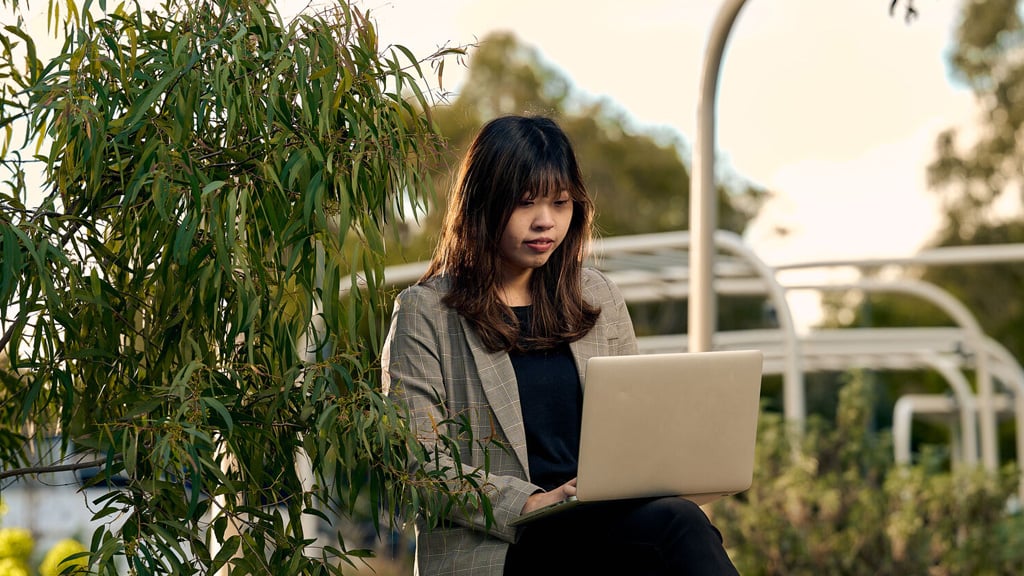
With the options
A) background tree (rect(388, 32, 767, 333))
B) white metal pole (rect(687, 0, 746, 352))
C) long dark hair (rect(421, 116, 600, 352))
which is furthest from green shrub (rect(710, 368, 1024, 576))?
background tree (rect(388, 32, 767, 333))

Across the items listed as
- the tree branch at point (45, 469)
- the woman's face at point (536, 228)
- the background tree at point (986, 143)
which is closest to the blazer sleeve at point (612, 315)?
the woman's face at point (536, 228)

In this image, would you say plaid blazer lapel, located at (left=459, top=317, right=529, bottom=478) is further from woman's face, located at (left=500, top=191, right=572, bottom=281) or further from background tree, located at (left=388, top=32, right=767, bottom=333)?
background tree, located at (left=388, top=32, right=767, bottom=333)

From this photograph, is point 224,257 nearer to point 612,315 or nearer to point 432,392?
point 432,392

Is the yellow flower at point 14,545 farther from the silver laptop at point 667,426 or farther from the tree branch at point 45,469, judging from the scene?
the silver laptop at point 667,426

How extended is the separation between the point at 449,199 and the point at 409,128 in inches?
21.8

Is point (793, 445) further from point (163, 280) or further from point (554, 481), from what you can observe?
point (163, 280)

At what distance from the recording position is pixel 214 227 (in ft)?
8.36

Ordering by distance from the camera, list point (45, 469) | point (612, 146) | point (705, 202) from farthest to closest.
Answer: point (612, 146) < point (705, 202) < point (45, 469)

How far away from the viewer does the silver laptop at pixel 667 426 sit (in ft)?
9.42

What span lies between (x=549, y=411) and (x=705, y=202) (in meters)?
1.82

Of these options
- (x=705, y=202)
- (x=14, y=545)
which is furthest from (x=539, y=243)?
(x=14, y=545)

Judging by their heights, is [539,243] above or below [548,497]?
above

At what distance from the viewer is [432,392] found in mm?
3131

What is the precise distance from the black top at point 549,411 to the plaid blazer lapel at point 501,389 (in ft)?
0.18
